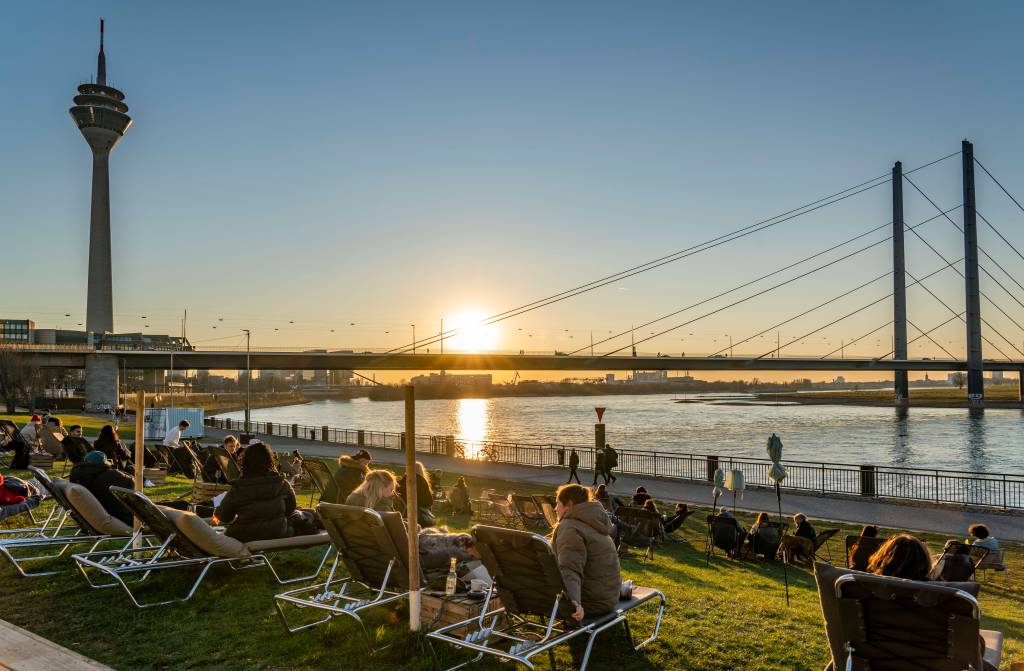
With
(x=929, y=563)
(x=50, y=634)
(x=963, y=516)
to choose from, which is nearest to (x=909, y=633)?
(x=929, y=563)

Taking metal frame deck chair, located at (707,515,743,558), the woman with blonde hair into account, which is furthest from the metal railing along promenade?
the woman with blonde hair

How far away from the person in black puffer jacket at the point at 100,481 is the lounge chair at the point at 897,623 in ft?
23.0

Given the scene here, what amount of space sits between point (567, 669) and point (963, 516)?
45.5ft

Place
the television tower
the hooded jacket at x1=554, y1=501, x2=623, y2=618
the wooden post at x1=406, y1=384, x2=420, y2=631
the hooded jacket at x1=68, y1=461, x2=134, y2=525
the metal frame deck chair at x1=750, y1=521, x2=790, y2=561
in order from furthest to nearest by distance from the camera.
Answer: the television tower
the metal frame deck chair at x1=750, y1=521, x2=790, y2=561
the hooded jacket at x1=68, y1=461, x2=134, y2=525
the wooden post at x1=406, y1=384, x2=420, y2=631
the hooded jacket at x1=554, y1=501, x2=623, y2=618

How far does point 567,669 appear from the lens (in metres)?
4.62

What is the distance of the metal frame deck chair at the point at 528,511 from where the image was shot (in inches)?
442

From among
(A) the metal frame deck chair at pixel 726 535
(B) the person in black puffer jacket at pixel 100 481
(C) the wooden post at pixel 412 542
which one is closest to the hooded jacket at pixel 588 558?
(C) the wooden post at pixel 412 542

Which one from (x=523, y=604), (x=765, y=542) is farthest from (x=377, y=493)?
(x=765, y=542)

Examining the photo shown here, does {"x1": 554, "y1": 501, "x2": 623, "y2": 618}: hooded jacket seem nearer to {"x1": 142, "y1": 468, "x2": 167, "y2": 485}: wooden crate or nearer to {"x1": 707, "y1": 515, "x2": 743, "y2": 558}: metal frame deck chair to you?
{"x1": 707, "y1": 515, "x2": 743, "y2": 558}: metal frame deck chair

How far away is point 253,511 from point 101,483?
8.52 feet

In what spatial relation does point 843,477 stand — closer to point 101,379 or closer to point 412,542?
point 412,542

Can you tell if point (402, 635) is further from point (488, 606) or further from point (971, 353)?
point (971, 353)

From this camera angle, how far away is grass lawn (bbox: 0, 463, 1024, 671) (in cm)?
474

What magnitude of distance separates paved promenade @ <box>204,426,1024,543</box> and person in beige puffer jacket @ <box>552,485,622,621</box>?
10.9 m
